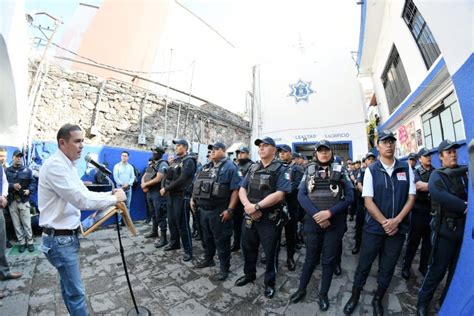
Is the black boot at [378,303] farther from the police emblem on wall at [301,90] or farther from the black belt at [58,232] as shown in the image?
the police emblem on wall at [301,90]

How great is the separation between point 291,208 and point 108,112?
680 centimetres

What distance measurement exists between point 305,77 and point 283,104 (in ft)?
5.90

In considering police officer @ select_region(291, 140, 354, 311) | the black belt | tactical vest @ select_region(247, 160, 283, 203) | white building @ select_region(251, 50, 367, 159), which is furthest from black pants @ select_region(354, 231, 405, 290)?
white building @ select_region(251, 50, 367, 159)

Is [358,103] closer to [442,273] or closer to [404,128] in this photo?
[404,128]

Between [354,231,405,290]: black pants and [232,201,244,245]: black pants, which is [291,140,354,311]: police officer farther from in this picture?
[232,201,244,245]: black pants

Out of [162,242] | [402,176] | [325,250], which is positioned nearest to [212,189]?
[325,250]

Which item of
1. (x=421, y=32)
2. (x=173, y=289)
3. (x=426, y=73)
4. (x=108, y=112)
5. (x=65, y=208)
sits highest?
(x=421, y=32)

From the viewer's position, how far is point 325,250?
2.47 metres

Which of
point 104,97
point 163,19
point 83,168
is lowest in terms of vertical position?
point 83,168

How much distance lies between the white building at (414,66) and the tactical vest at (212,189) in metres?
2.70

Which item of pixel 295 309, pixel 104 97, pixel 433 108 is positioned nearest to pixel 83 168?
pixel 104 97

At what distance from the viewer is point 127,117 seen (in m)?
8.02

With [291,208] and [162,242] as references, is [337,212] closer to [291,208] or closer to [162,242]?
[291,208]

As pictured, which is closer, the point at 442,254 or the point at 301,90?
the point at 442,254
